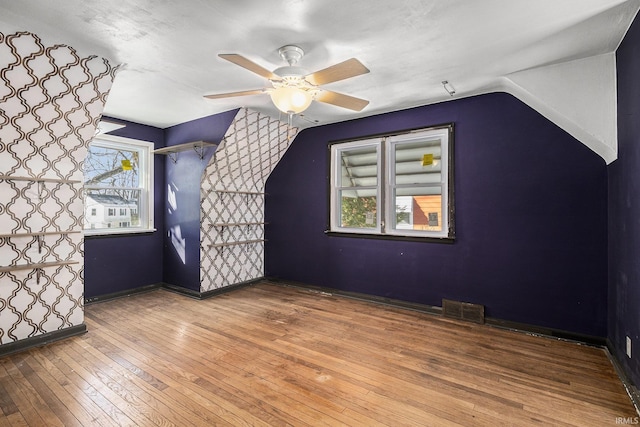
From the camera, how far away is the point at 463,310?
3537 millimetres

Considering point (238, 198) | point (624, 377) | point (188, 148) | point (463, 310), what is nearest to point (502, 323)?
point (463, 310)

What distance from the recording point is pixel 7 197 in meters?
2.68

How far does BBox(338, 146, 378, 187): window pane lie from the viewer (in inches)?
177

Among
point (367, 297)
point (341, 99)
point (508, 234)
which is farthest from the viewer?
point (367, 297)

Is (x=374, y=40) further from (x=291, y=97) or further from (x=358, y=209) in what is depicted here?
(x=358, y=209)

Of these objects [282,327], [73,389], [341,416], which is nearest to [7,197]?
[73,389]

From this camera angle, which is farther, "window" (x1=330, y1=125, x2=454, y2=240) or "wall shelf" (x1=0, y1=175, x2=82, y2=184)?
"window" (x1=330, y1=125, x2=454, y2=240)

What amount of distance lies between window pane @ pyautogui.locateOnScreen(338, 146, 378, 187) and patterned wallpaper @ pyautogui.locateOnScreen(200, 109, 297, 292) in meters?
0.97

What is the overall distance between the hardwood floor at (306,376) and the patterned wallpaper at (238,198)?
123 cm

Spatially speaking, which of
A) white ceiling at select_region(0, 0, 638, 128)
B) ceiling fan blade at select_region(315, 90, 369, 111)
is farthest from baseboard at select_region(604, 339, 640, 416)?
ceiling fan blade at select_region(315, 90, 369, 111)

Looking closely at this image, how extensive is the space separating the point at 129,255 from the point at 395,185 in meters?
3.93

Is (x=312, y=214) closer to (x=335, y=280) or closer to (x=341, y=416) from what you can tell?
(x=335, y=280)

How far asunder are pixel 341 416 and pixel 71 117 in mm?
3314

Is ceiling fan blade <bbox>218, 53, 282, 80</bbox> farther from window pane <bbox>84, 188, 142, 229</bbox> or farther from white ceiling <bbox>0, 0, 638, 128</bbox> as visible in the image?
window pane <bbox>84, 188, 142, 229</bbox>
